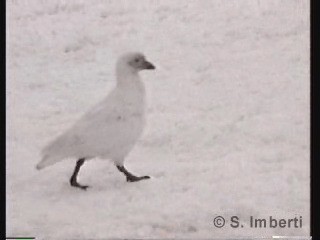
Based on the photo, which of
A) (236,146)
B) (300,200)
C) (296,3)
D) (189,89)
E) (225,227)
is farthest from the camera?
(296,3)

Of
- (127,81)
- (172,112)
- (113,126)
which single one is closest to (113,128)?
(113,126)

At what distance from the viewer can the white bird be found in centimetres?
475

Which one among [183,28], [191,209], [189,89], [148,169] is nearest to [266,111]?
[189,89]

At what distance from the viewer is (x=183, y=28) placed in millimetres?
8312

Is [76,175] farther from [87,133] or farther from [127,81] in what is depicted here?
[127,81]

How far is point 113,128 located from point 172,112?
5.23 feet

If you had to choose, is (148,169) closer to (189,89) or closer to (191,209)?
(191,209)

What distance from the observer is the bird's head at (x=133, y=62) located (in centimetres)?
494

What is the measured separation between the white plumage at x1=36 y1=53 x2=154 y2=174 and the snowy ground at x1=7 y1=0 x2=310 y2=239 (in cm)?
31

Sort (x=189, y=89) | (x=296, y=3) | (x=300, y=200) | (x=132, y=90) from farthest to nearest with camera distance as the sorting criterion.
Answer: (x=296, y=3), (x=189, y=89), (x=132, y=90), (x=300, y=200)

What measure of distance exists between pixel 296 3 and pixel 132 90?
13.0 ft
